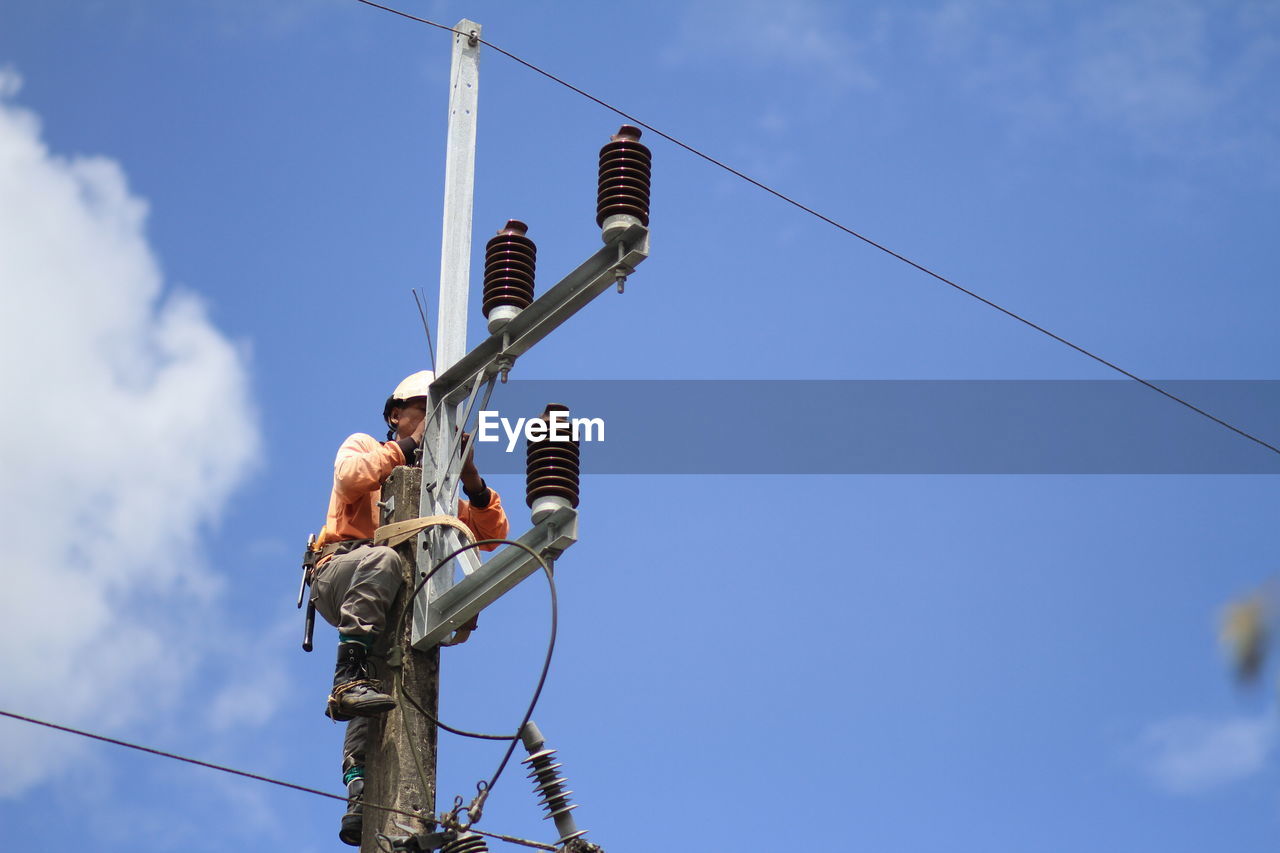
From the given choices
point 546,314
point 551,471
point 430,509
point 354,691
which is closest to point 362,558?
point 430,509

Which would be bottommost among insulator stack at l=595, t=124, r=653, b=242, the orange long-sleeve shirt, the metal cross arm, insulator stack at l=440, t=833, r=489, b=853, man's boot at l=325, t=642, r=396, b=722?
insulator stack at l=440, t=833, r=489, b=853

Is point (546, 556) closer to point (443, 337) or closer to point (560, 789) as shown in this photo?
point (560, 789)

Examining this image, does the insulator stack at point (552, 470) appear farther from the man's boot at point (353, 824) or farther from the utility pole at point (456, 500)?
the man's boot at point (353, 824)

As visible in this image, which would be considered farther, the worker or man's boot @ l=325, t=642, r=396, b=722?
the worker

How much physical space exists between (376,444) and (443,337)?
1.82ft

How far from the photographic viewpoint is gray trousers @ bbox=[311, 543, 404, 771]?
5.78m

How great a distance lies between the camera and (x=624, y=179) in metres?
5.78

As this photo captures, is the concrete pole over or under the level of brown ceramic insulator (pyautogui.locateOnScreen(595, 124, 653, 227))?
under

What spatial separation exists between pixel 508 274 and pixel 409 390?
2.54 ft

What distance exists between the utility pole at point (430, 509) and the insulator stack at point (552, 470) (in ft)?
2.02

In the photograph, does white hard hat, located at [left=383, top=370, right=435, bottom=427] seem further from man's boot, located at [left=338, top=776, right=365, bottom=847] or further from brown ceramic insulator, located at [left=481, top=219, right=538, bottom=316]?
man's boot, located at [left=338, top=776, right=365, bottom=847]

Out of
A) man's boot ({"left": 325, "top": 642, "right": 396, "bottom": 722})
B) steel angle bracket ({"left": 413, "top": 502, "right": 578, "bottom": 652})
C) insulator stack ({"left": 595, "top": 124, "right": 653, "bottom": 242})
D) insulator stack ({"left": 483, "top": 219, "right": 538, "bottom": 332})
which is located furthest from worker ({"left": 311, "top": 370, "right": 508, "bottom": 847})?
insulator stack ({"left": 595, "top": 124, "right": 653, "bottom": 242})

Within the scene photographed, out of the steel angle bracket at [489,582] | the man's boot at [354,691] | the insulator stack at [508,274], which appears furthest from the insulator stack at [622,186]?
the man's boot at [354,691]

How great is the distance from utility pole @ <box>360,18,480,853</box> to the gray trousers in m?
0.08
